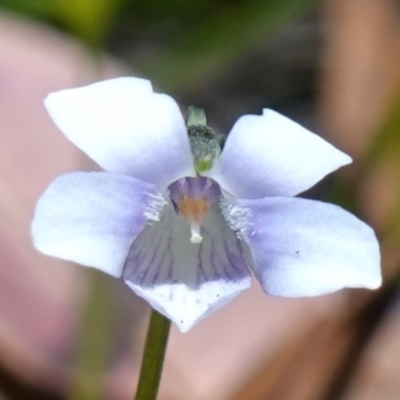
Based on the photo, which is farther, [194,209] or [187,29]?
[187,29]

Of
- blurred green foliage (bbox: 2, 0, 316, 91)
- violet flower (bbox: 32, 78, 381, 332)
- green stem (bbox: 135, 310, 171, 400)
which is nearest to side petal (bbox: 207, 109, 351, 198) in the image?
violet flower (bbox: 32, 78, 381, 332)

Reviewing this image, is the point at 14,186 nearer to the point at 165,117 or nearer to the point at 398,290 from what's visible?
the point at 398,290

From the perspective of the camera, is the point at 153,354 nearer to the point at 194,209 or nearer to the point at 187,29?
the point at 194,209

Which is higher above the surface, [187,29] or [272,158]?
[272,158]

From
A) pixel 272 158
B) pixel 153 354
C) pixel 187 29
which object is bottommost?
pixel 187 29

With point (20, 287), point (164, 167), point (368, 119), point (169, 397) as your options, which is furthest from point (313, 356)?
point (164, 167)

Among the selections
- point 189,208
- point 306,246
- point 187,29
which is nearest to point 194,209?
point 189,208

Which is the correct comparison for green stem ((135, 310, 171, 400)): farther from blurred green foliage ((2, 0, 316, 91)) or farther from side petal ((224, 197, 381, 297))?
blurred green foliage ((2, 0, 316, 91))
